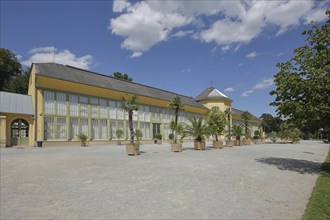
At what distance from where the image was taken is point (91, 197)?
772 cm

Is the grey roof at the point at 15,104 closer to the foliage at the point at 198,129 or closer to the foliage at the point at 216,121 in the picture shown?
the foliage at the point at 198,129

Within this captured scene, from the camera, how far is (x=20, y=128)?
1142 inches

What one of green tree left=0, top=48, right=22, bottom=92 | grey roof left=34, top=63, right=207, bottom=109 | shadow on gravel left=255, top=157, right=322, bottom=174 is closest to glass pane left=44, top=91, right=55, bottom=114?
grey roof left=34, top=63, right=207, bottom=109

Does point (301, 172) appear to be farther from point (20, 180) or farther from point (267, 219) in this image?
point (20, 180)

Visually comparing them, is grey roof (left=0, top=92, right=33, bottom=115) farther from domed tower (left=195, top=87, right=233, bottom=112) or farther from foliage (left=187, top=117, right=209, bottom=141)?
domed tower (left=195, top=87, right=233, bottom=112)

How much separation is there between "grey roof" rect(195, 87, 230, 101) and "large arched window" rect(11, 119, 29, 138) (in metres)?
46.0

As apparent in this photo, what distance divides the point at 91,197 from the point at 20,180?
4022 mm

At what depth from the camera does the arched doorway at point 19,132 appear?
28297 millimetres

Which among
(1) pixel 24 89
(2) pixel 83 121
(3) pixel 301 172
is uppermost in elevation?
(1) pixel 24 89

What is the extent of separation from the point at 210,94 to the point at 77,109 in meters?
41.7

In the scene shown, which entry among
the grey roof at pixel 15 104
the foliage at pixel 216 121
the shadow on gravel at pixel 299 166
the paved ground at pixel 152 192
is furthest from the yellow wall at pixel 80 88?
the shadow on gravel at pixel 299 166

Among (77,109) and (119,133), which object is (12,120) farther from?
(119,133)

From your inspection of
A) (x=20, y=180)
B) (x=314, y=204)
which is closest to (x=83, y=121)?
(x=20, y=180)

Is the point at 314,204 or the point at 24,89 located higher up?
the point at 24,89
